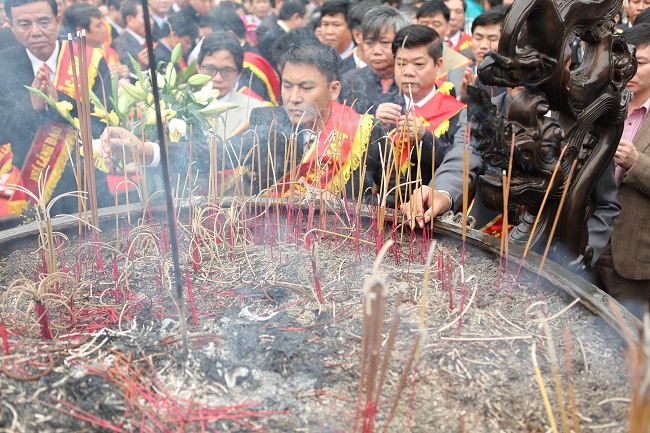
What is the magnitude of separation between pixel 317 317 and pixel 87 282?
2.74 feet

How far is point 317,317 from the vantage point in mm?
1751

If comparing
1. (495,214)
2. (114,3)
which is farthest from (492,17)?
(114,3)

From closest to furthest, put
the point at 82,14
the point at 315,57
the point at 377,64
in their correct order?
the point at 315,57
the point at 377,64
the point at 82,14

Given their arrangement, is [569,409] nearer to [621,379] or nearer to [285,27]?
[621,379]

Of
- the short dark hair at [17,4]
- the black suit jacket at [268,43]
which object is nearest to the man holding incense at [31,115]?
the short dark hair at [17,4]

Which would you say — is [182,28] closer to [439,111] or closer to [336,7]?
[336,7]

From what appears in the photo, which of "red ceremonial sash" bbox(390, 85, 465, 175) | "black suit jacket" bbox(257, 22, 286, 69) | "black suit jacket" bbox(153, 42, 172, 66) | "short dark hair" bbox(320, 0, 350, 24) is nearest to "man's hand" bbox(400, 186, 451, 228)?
"red ceremonial sash" bbox(390, 85, 465, 175)

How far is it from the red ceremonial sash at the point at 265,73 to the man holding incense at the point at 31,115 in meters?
1.62

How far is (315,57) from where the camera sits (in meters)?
2.96

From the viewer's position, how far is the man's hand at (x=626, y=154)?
257 centimetres

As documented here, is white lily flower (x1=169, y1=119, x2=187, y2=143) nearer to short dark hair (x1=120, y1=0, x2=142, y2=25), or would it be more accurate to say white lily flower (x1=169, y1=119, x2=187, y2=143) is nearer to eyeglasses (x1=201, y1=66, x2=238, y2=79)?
eyeglasses (x1=201, y1=66, x2=238, y2=79)

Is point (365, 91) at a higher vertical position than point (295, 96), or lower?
lower

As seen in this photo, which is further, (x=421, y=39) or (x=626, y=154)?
(x=421, y=39)

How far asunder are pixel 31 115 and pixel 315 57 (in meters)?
1.69
